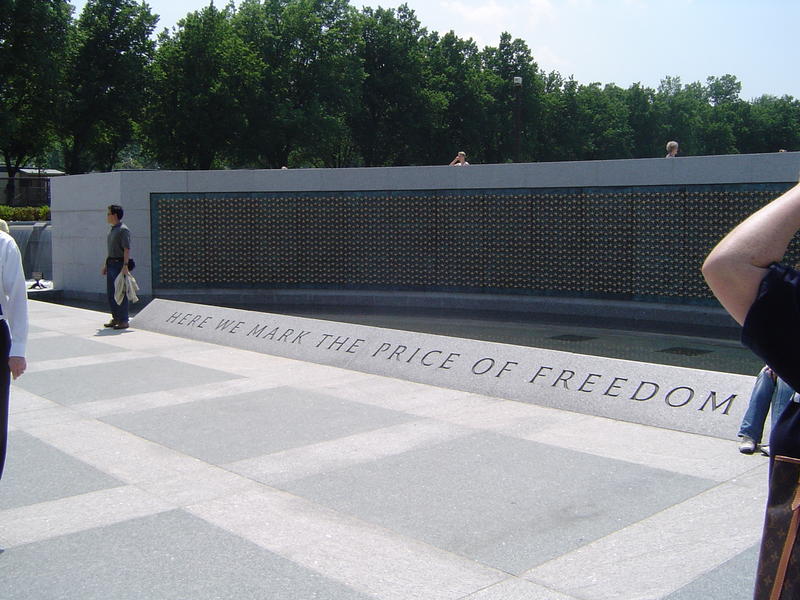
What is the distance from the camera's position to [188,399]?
23.0 ft

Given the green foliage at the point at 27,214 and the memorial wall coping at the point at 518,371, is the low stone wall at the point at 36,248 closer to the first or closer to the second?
the green foliage at the point at 27,214

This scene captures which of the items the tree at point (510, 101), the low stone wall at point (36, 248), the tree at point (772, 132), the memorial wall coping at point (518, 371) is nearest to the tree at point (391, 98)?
the tree at point (510, 101)

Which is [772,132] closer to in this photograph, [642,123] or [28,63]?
[642,123]

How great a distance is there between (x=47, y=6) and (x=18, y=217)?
10.7 meters

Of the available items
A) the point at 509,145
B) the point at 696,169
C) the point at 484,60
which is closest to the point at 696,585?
the point at 696,169

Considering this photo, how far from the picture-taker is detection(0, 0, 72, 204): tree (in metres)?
34.6

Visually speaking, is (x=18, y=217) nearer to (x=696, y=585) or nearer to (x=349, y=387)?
(x=349, y=387)

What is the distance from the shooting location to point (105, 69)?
4050 cm

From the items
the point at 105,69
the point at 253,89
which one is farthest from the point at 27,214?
the point at 105,69

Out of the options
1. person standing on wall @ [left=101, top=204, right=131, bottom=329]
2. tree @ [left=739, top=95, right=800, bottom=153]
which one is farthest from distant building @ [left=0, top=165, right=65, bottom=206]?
tree @ [left=739, top=95, right=800, bottom=153]

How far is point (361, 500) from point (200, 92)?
117ft

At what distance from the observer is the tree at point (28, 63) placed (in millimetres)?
34562

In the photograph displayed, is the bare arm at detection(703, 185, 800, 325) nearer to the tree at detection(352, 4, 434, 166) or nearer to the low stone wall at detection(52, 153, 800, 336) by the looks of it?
the low stone wall at detection(52, 153, 800, 336)

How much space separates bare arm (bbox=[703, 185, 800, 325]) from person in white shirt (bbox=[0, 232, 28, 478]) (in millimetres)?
3470
